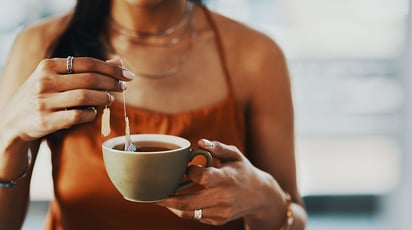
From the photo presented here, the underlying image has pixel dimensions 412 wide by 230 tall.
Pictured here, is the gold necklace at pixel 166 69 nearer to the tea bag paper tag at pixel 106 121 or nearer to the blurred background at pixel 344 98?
the tea bag paper tag at pixel 106 121

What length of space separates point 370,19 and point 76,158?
1666 millimetres

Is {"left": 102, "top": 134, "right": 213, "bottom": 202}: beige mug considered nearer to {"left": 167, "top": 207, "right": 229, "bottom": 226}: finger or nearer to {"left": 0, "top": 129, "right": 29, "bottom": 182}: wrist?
{"left": 167, "top": 207, "right": 229, "bottom": 226}: finger

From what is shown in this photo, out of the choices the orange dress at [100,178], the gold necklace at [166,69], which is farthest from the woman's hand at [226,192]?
the gold necklace at [166,69]

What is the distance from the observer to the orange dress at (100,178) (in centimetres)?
86

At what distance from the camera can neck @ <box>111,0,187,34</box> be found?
0.94 metres

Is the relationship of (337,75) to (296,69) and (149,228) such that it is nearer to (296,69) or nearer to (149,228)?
(296,69)

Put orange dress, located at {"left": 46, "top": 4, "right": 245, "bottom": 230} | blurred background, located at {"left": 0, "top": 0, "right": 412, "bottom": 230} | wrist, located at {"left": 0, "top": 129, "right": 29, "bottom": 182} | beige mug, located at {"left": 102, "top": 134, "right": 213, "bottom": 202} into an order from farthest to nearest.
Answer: blurred background, located at {"left": 0, "top": 0, "right": 412, "bottom": 230}
orange dress, located at {"left": 46, "top": 4, "right": 245, "bottom": 230}
wrist, located at {"left": 0, "top": 129, "right": 29, "bottom": 182}
beige mug, located at {"left": 102, "top": 134, "right": 213, "bottom": 202}

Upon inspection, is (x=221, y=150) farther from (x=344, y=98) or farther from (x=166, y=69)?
(x=344, y=98)

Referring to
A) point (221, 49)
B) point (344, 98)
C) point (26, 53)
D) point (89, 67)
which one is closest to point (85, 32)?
point (26, 53)


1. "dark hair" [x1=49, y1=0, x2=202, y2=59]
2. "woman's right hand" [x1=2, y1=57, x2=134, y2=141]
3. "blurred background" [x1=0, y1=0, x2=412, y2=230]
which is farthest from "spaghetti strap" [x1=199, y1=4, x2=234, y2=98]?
"blurred background" [x1=0, y1=0, x2=412, y2=230]

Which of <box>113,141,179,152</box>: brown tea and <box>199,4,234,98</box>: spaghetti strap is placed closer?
<box>113,141,179,152</box>: brown tea

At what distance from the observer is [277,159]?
0.94 metres

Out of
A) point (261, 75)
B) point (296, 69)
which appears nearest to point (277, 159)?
point (261, 75)

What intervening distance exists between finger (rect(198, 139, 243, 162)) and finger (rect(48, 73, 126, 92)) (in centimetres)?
13
